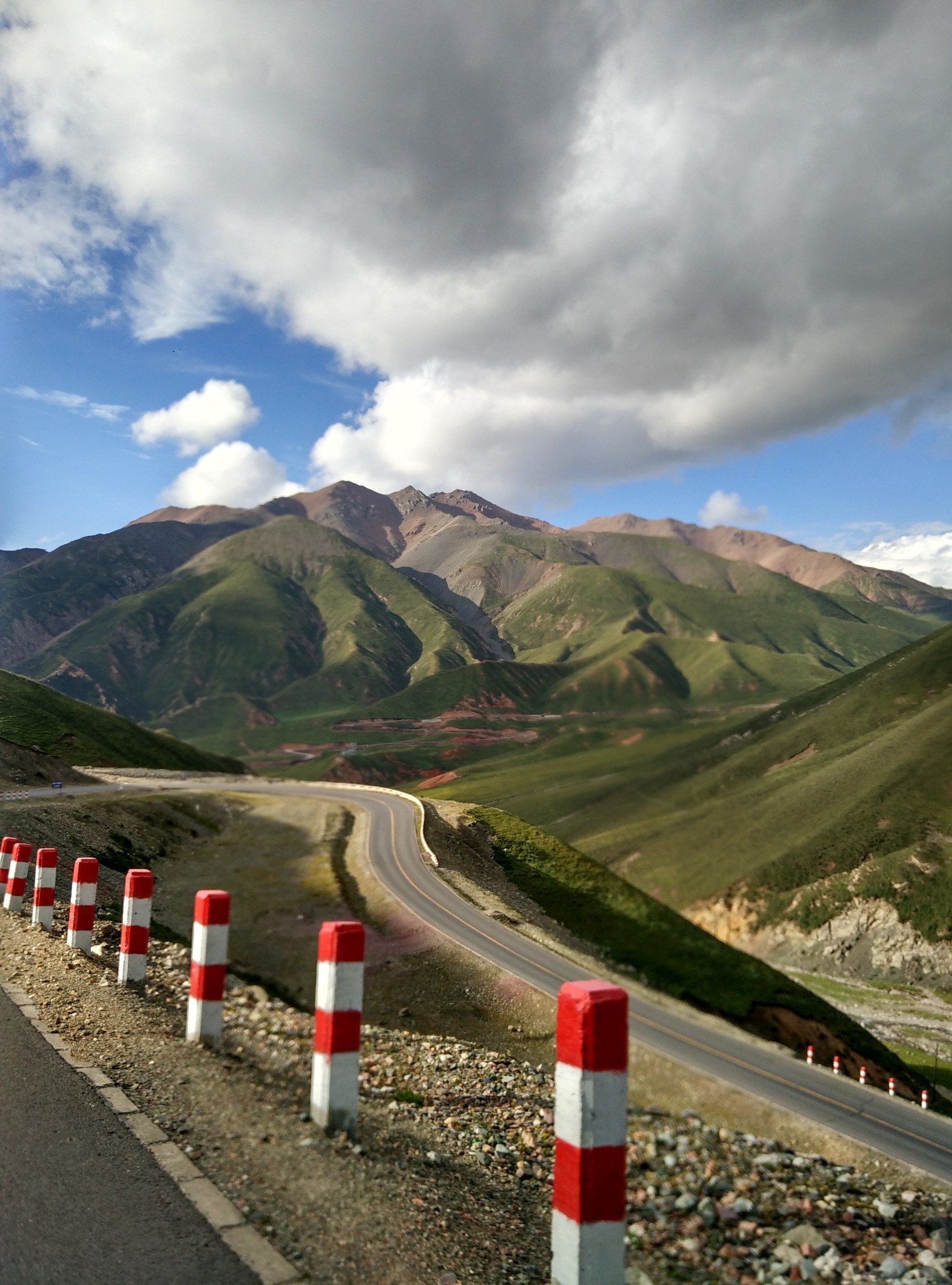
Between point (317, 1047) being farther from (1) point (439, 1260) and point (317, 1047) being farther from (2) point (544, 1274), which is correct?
(2) point (544, 1274)

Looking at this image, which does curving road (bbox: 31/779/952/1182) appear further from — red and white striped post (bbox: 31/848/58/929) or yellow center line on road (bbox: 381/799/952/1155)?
red and white striped post (bbox: 31/848/58/929)

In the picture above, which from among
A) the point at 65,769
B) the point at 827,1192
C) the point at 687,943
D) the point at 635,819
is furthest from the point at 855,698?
the point at 827,1192

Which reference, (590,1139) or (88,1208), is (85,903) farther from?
(590,1139)

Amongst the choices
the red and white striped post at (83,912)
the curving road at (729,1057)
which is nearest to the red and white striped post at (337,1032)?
the red and white striped post at (83,912)

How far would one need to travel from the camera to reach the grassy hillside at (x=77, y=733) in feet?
330

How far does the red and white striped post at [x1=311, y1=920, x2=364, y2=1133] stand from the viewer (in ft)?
23.7

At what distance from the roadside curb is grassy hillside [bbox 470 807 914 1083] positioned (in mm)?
42208

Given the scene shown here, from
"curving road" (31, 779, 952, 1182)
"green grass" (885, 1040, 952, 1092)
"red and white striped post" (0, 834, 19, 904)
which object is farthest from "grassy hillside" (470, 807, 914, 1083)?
"red and white striped post" (0, 834, 19, 904)

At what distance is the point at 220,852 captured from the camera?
1849 inches

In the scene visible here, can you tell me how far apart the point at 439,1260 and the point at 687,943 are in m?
51.7

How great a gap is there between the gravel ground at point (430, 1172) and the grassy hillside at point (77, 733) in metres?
92.7

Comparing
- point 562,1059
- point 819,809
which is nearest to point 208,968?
point 562,1059

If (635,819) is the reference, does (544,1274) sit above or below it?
above

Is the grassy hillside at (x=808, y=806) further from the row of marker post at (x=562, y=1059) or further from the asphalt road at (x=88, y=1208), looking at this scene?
the asphalt road at (x=88, y=1208)
